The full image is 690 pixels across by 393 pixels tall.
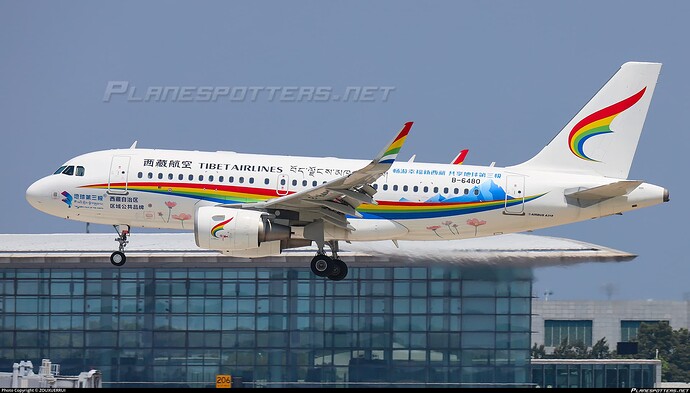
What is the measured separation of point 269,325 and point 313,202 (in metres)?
21.9

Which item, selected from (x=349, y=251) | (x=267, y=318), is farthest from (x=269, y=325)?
(x=349, y=251)

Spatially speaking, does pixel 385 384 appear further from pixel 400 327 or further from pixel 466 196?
pixel 466 196

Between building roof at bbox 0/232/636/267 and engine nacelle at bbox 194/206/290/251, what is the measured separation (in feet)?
44.3

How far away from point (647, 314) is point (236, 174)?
65.3 m

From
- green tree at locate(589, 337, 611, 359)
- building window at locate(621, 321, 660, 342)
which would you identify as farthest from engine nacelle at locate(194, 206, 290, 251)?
building window at locate(621, 321, 660, 342)

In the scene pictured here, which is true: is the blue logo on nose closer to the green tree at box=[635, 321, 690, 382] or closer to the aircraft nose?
the aircraft nose

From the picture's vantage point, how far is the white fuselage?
178ft

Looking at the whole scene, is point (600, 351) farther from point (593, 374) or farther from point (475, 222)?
point (475, 222)

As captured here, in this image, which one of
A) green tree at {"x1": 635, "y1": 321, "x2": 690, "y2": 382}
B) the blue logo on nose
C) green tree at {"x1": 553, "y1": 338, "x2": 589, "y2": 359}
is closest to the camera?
the blue logo on nose

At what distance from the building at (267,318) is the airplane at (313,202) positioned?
44.9 feet

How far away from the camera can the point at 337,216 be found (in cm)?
5412

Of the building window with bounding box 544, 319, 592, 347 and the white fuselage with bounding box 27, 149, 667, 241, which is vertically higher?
the white fuselage with bounding box 27, 149, 667, 241

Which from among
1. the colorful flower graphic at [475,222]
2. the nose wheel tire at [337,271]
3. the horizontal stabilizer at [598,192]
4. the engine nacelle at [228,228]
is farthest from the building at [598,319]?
the engine nacelle at [228,228]

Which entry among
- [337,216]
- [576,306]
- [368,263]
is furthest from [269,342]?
[576,306]
